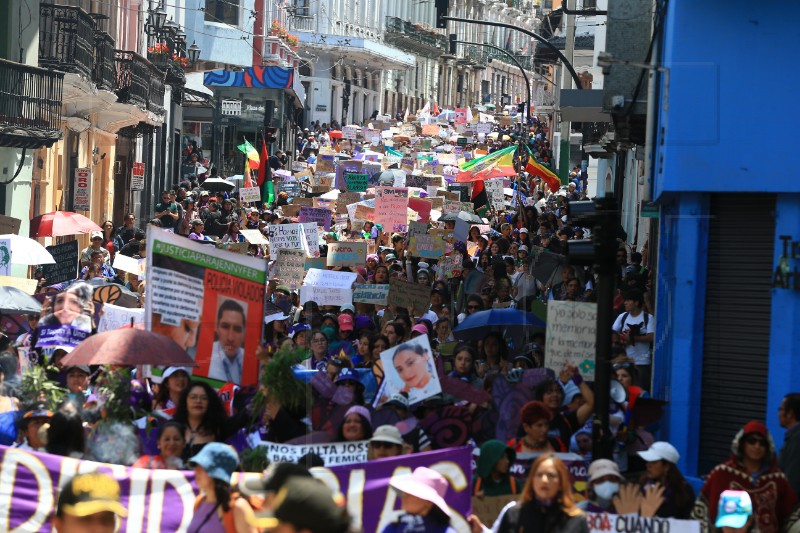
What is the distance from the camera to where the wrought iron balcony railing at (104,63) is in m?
27.0

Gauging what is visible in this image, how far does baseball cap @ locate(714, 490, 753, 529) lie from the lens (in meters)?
7.47

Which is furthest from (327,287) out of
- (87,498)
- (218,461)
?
(87,498)

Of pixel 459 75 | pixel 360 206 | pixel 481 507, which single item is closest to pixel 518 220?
pixel 360 206

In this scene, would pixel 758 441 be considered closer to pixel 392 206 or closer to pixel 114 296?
pixel 114 296

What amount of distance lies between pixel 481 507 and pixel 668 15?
207 inches

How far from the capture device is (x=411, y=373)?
34.2 ft

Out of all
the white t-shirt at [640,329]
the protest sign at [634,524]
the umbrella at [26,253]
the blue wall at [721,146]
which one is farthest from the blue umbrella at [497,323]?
the protest sign at [634,524]

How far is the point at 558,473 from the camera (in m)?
7.22

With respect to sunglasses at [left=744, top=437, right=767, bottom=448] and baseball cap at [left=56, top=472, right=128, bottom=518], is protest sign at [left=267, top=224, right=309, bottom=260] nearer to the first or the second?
sunglasses at [left=744, top=437, right=767, bottom=448]

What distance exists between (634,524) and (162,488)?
239cm

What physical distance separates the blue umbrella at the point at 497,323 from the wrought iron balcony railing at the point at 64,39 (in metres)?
12.2

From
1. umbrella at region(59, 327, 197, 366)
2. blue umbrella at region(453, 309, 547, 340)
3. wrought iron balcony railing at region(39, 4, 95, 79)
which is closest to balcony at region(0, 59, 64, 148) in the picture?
wrought iron balcony railing at region(39, 4, 95, 79)

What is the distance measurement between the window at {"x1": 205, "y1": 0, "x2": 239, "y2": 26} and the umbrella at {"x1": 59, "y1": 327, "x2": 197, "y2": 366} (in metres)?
51.0

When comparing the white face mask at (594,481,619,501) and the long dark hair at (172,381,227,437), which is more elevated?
the long dark hair at (172,381,227,437)
